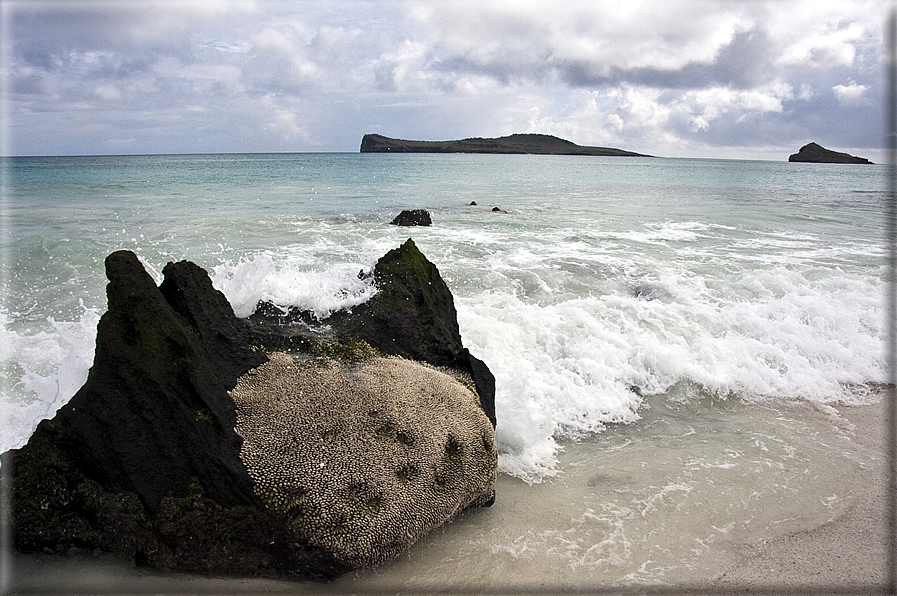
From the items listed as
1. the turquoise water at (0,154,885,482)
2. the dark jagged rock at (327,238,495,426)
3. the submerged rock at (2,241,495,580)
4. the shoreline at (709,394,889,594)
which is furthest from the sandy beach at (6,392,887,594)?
the dark jagged rock at (327,238,495,426)

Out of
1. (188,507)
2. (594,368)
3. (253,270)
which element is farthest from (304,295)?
(594,368)

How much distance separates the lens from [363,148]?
5910 inches

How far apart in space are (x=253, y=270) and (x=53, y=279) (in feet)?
20.6

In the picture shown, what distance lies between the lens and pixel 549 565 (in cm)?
359

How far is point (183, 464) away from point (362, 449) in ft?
3.34

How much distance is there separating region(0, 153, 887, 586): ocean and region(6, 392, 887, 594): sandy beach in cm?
2

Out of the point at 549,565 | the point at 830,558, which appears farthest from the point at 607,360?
the point at 549,565

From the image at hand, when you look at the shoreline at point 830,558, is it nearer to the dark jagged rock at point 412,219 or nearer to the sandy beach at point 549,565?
the sandy beach at point 549,565

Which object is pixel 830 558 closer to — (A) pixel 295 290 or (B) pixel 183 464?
(B) pixel 183 464

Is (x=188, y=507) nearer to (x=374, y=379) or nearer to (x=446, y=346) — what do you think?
(x=374, y=379)

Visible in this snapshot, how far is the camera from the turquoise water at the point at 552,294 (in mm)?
5348

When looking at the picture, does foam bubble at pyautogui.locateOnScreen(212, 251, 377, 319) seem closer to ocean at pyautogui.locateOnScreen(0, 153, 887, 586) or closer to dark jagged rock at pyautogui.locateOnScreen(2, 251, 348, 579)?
ocean at pyautogui.locateOnScreen(0, 153, 887, 586)

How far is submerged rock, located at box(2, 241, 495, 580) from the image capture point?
330cm

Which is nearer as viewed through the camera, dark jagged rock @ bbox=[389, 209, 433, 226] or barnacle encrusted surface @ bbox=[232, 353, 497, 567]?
barnacle encrusted surface @ bbox=[232, 353, 497, 567]
